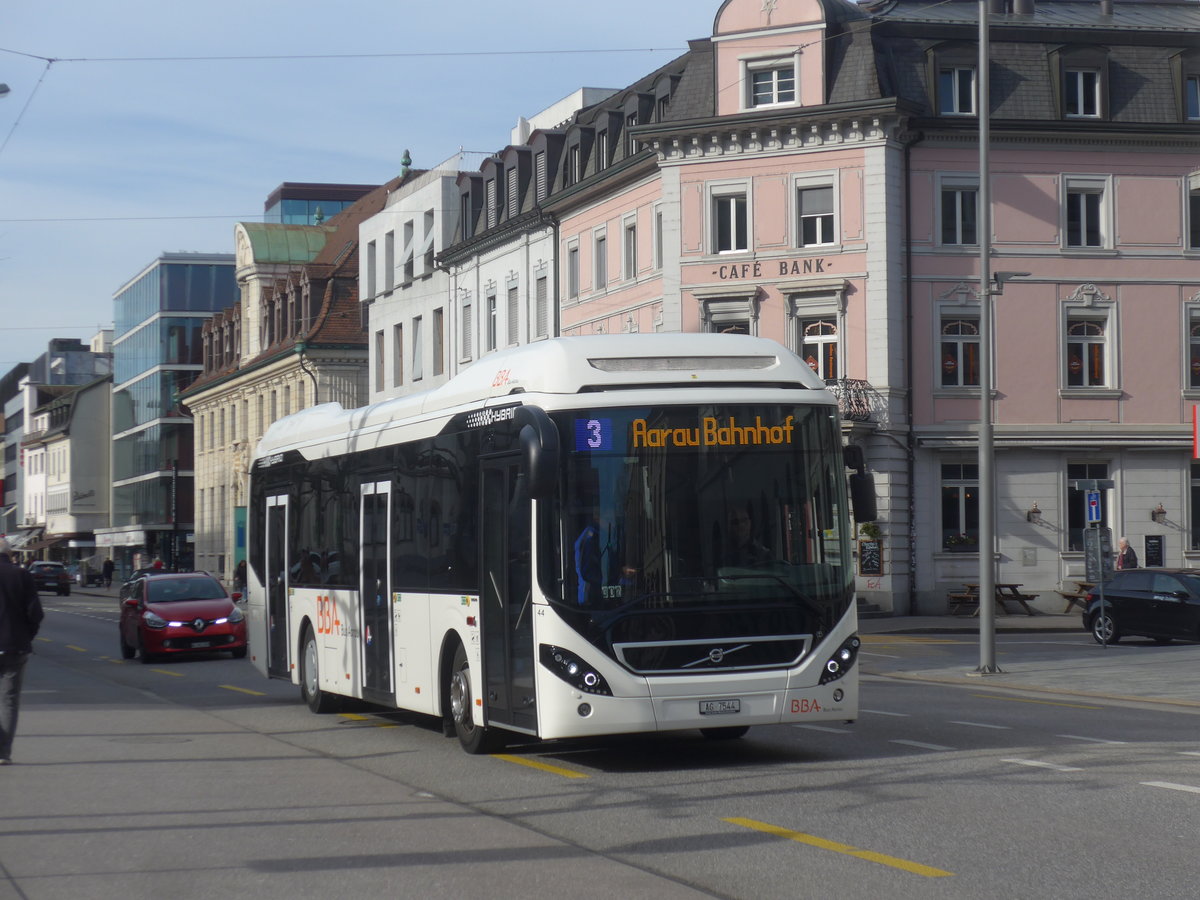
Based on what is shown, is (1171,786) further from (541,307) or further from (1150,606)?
(541,307)

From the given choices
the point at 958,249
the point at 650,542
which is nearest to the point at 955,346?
the point at 958,249

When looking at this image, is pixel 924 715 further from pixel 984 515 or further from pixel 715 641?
pixel 984 515

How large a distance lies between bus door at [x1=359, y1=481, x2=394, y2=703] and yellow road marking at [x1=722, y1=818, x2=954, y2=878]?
20.6 feet

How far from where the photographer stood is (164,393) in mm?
98375

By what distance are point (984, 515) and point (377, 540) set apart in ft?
34.7

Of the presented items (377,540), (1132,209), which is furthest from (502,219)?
(377,540)

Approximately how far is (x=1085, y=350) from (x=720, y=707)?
31.8 metres

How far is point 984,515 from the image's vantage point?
23.7m

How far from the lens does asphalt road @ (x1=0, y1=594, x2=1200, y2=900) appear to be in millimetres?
8234

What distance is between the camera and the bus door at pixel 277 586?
63.5 feet

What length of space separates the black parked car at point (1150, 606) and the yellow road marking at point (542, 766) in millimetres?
18822

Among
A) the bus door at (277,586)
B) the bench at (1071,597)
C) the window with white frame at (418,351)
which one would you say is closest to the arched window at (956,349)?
the bench at (1071,597)

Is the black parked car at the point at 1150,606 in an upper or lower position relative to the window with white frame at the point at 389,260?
lower

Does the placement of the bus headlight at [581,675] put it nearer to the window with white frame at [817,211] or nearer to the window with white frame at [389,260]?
the window with white frame at [817,211]
